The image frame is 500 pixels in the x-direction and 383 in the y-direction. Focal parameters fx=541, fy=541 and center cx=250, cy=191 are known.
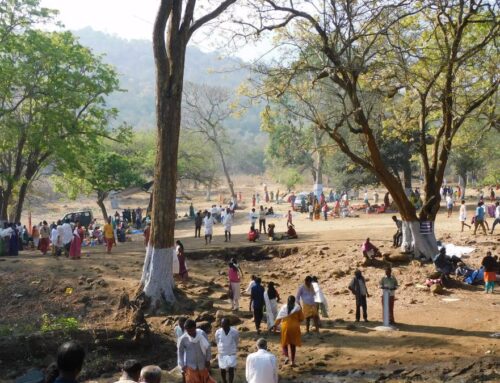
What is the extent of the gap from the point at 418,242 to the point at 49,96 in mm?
16707

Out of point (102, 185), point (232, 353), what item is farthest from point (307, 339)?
point (102, 185)

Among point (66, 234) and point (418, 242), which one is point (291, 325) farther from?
point (66, 234)

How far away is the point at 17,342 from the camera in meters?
10.6

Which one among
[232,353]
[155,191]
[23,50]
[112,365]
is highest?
[23,50]

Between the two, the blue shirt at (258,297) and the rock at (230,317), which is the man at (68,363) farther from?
the rock at (230,317)

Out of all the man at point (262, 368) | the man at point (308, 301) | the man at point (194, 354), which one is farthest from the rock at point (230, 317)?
the man at point (262, 368)

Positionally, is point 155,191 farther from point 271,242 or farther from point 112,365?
point 271,242

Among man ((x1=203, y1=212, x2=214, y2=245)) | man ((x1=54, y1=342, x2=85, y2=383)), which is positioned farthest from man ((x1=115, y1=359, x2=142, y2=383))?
man ((x1=203, y1=212, x2=214, y2=245))

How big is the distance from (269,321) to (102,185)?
20.5 meters

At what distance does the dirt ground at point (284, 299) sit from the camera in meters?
9.87

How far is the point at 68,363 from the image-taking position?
416 centimetres

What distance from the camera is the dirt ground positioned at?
9.87 meters

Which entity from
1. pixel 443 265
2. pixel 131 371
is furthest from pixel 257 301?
pixel 131 371

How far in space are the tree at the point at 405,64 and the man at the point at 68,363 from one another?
40.1 ft
